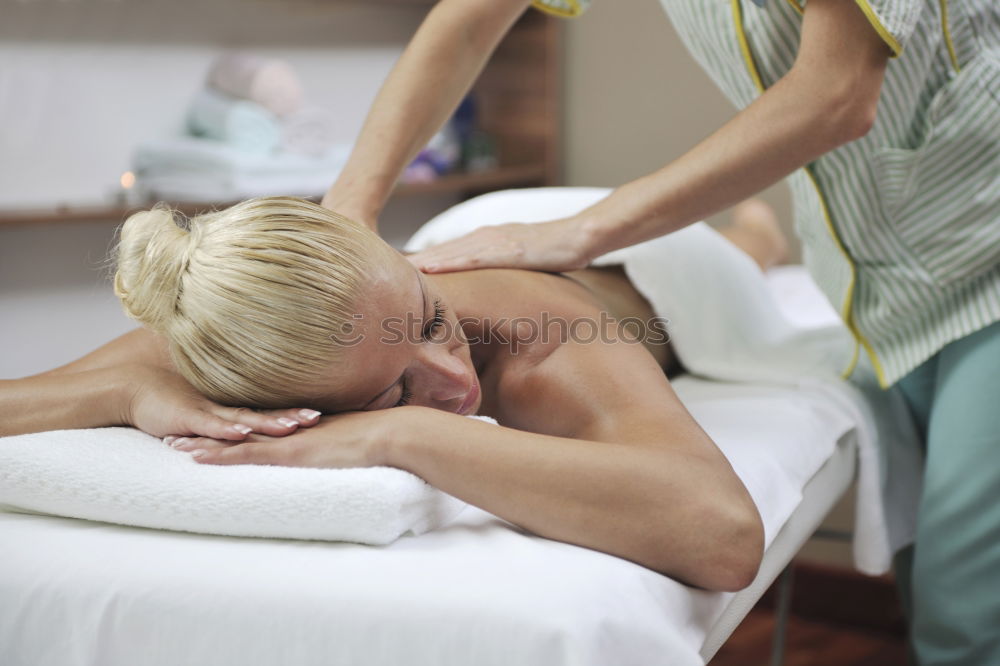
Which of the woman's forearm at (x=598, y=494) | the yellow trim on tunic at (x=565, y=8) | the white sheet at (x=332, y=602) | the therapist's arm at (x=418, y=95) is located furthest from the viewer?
the yellow trim on tunic at (x=565, y=8)

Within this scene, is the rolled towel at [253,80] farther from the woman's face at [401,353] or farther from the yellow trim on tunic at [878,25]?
the yellow trim on tunic at [878,25]

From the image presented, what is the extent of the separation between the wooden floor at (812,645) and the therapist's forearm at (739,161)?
1.49 m

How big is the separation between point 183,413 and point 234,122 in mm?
1325

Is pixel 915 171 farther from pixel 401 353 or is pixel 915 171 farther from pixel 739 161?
pixel 401 353

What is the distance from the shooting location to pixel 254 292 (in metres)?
0.90

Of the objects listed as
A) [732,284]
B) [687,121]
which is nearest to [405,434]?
[732,284]

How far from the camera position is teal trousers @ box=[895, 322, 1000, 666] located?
1.27 meters

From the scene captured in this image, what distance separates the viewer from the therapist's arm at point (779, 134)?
109 cm

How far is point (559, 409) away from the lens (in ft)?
3.71

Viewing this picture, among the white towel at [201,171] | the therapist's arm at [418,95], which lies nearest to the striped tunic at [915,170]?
the therapist's arm at [418,95]

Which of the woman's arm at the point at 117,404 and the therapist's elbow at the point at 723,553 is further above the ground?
the woman's arm at the point at 117,404

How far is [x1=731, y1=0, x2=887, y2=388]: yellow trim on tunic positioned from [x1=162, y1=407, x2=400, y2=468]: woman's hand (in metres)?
0.69

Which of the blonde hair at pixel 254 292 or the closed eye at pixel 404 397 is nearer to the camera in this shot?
the blonde hair at pixel 254 292

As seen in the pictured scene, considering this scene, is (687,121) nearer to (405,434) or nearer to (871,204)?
(871,204)
